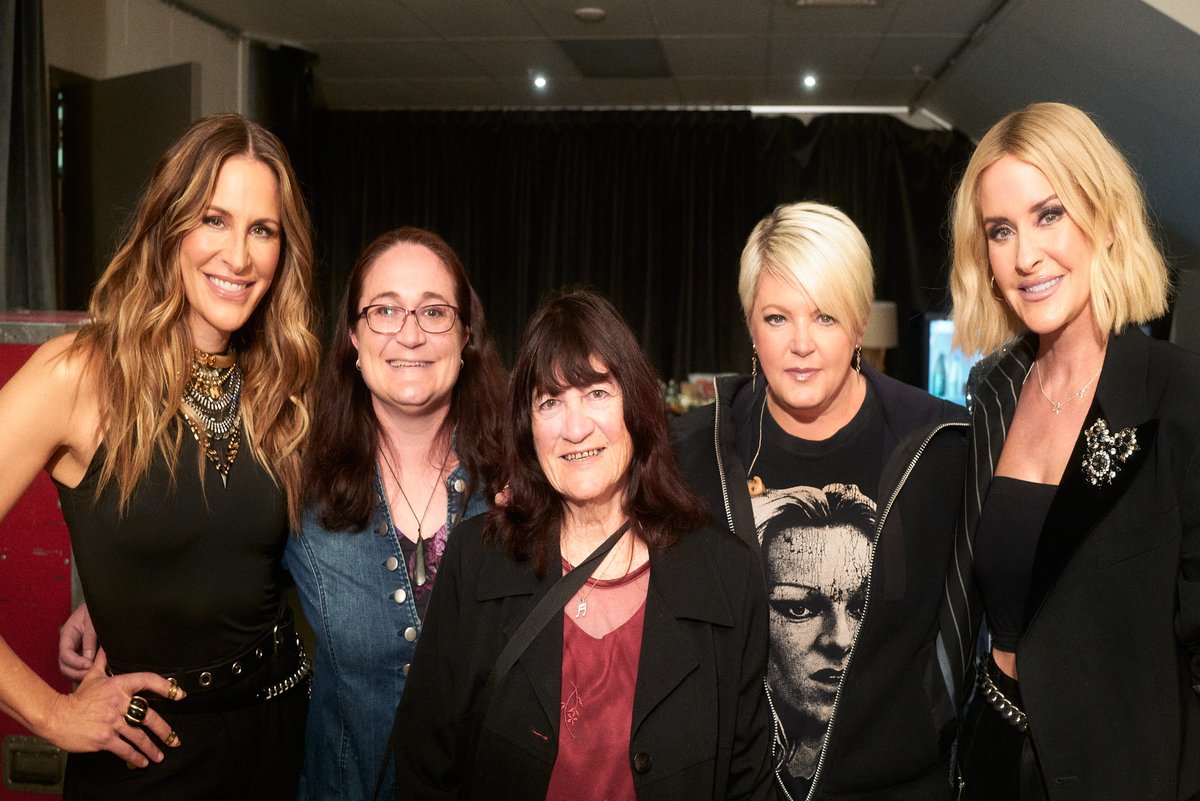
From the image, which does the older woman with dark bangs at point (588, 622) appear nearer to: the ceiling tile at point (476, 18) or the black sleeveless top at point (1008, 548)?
the black sleeveless top at point (1008, 548)

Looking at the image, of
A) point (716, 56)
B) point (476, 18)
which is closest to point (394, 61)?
point (476, 18)

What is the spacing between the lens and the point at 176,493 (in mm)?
1705

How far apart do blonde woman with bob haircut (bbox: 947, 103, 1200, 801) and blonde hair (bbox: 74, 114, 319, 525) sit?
128 centimetres

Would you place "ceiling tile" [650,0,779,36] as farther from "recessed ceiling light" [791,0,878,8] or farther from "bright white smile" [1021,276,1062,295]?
"bright white smile" [1021,276,1062,295]

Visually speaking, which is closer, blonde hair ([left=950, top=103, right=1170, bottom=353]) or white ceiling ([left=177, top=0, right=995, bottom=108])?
blonde hair ([left=950, top=103, right=1170, bottom=353])

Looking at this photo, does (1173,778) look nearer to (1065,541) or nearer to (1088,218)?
(1065,541)

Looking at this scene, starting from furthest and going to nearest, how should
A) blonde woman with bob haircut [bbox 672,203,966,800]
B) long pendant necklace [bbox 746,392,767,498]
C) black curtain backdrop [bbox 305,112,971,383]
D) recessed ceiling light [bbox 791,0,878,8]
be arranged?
black curtain backdrop [bbox 305,112,971,383], recessed ceiling light [bbox 791,0,878,8], long pendant necklace [bbox 746,392,767,498], blonde woman with bob haircut [bbox 672,203,966,800]

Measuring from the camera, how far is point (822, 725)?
1.77 m

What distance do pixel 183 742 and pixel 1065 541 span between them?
1505 millimetres

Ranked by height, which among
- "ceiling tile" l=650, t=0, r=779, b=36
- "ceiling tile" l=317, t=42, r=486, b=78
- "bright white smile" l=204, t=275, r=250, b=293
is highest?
"ceiling tile" l=650, t=0, r=779, b=36

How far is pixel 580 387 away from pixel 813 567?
1.88ft

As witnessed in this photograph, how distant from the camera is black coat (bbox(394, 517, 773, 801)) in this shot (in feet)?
4.96

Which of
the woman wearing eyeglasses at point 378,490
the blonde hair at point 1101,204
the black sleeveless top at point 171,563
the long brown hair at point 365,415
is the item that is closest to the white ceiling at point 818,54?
the blonde hair at point 1101,204

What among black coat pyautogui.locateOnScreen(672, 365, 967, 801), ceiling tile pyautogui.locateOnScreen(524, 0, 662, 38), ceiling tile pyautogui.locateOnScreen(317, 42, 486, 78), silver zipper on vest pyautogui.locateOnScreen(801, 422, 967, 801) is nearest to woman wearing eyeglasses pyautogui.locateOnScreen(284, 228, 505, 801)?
black coat pyautogui.locateOnScreen(672, 365, 967, 801)
